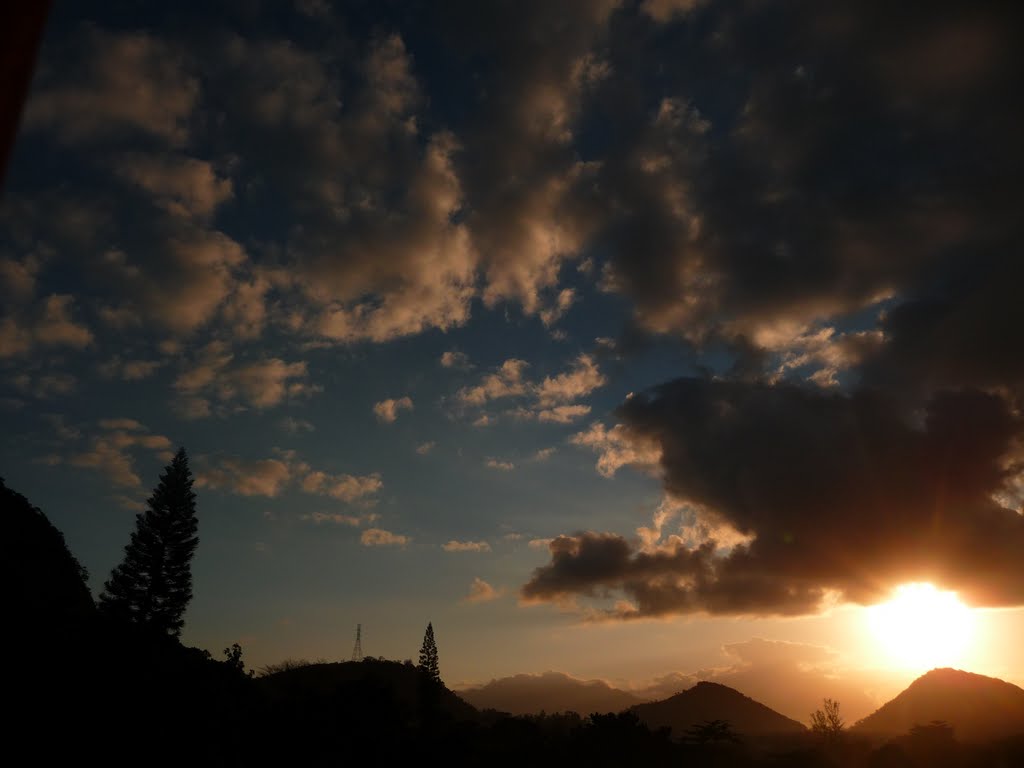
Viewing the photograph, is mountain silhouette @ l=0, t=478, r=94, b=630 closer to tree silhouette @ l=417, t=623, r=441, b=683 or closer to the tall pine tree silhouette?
the tall pine tree silhouette

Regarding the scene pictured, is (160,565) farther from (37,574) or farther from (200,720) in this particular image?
(200,720)

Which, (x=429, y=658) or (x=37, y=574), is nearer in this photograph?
(x=37, y=574)

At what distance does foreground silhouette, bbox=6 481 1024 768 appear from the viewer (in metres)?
→ 30.4

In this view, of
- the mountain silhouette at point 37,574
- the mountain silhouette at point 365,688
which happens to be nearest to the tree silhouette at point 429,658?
the mountain silhouette at point 365,688

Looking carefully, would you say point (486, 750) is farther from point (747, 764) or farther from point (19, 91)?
point (19, 91)

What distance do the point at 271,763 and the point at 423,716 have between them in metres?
50.4

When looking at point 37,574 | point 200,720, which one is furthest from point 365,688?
point 37,574

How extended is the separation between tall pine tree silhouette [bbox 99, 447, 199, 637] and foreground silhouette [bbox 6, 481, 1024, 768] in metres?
3.87

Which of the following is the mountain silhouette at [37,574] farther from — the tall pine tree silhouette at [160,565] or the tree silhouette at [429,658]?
the tree silhouette at [429,658]

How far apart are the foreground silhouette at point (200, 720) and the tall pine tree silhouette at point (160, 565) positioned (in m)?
3.87

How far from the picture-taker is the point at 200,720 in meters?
34.0

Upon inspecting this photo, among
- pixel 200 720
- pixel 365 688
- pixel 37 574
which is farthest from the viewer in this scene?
pixel 37 574

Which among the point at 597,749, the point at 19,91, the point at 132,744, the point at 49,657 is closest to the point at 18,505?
the point at 49,657

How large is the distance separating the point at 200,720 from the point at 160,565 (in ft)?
156
